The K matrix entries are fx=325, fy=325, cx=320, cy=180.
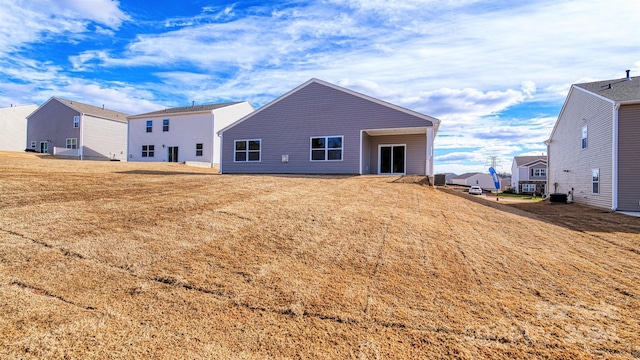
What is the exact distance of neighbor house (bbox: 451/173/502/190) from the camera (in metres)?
62.9

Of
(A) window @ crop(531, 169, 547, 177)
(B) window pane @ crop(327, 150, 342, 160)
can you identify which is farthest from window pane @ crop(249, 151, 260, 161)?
(A) window @ crop(531, 169, 547, 177)

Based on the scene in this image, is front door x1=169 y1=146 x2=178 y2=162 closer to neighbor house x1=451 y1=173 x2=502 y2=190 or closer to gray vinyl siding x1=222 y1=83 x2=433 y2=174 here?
gray vinyl siding x1=222 y1=83 x2=433 y2=174

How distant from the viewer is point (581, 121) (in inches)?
681

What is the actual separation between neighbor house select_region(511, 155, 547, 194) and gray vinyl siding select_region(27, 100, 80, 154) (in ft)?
177

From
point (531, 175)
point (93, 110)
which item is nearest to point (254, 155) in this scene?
point (93, 110)

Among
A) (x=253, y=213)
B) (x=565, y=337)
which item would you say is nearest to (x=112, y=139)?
(x=253, y=213)

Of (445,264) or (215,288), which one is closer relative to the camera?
(215,288)

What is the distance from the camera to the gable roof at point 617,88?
43.5 ft

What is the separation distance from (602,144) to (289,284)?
16931 millimetres

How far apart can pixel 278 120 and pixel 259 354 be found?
1563cm

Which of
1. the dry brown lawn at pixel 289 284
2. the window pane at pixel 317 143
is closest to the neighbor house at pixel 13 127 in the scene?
the window pane at pixel 317 143

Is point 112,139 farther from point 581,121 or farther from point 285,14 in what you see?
point 581,121

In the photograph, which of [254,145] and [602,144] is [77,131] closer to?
[254,145]

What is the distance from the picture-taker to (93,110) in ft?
101
